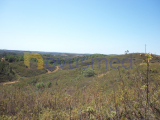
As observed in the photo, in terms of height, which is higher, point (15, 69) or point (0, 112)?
point (0, 112)

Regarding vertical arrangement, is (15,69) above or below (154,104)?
below

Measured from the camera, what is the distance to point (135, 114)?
213cm

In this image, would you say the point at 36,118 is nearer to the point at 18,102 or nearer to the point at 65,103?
the point at 65,103

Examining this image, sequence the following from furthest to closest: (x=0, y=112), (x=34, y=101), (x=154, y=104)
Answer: (x=34, y=101) → (x=0, y=112) → (x=154, y=104)

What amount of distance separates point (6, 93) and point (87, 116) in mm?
3675

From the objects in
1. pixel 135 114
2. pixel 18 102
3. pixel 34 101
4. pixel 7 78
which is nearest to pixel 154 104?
pixel 135 114

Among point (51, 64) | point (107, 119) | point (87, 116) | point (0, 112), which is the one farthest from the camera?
point (51, 64)

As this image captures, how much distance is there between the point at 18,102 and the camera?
3.68m

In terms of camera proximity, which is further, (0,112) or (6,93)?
(6,93)

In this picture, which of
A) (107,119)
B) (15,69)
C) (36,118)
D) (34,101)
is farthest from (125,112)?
(15,69)

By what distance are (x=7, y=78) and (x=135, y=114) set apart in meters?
30.7

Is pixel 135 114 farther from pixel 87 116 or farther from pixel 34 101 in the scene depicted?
pixel 34 101

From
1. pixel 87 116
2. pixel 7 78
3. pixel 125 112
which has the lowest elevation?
pixel 7 78

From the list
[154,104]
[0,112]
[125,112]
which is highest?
[154,104]
